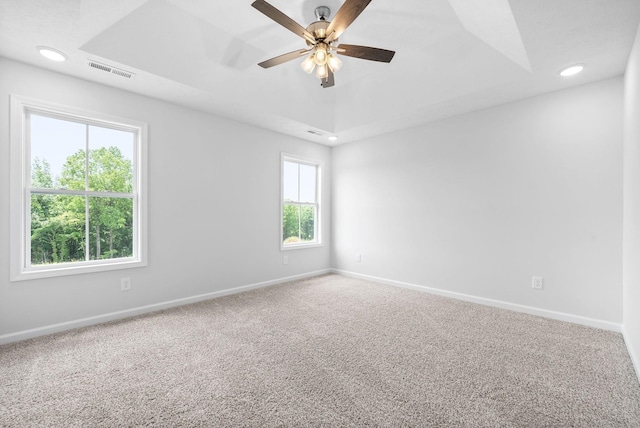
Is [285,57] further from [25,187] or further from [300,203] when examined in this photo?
[300,203]

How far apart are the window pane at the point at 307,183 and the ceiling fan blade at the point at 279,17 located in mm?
2905

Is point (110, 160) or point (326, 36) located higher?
point (326, 36)

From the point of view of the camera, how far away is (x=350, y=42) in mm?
3131

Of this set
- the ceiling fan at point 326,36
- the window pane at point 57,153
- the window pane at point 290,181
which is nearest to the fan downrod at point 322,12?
the ceiling fan at point 326,36

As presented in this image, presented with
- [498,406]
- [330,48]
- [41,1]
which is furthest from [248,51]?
[498,406]

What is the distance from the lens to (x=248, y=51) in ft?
10.3

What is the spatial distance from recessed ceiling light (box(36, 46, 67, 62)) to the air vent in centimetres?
18

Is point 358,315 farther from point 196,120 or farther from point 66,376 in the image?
point 196,120

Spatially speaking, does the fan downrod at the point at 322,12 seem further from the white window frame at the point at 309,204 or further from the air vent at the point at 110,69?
the white window frame at the point at 309,204

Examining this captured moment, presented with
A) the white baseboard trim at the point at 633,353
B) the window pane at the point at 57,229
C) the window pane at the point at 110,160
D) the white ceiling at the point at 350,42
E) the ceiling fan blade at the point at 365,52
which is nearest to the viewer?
the white baseboard trim at the point at 633,353

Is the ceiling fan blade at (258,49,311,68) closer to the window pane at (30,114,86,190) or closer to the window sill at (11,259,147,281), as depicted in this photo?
the window pane at (30,114,86,190)

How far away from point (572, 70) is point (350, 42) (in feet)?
6.95

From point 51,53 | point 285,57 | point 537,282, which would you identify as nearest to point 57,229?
point 51,53

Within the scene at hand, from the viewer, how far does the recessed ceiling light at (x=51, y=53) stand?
2.36 m
